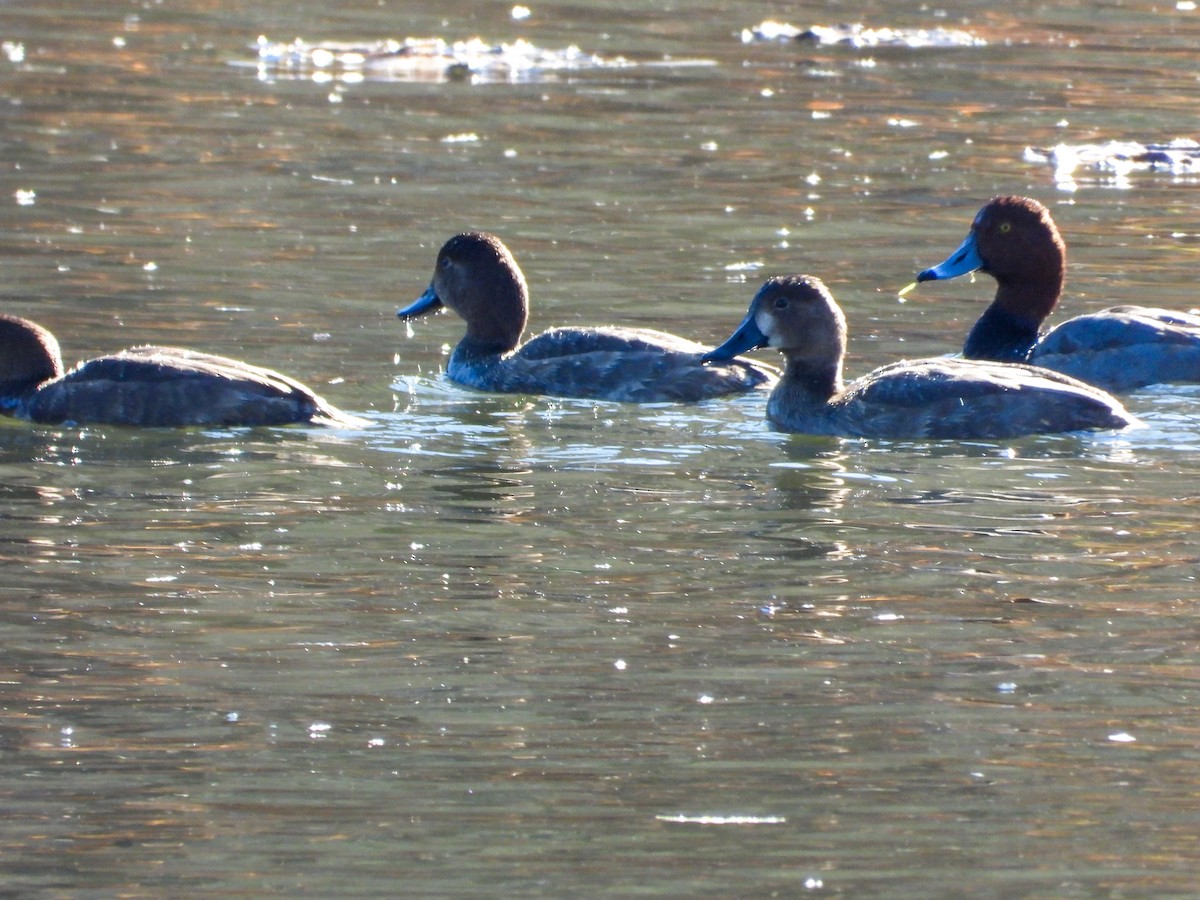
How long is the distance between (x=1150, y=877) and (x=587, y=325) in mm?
7891

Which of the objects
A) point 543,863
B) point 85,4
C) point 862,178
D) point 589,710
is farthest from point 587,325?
point 85,4

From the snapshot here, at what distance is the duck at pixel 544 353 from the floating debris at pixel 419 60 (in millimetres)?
10458

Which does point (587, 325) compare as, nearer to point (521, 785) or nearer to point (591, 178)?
point (591, 178)

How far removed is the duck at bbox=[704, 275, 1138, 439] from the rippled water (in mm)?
162

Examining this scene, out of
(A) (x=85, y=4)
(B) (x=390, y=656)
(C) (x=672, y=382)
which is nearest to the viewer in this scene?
(B) (x=390, y=656)

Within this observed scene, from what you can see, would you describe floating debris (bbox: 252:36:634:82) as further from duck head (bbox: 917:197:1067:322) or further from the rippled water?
duck head (bbox: 917:197:1067:322)

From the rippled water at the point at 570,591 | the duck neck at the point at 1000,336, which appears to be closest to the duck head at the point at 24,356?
the rippled water at the point at 570,591

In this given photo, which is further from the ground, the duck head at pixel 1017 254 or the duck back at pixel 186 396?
the duck head at pixel 1017 254

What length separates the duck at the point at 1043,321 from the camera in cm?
1127

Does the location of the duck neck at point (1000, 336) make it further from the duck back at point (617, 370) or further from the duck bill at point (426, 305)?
the duck bill at point (426, 305)

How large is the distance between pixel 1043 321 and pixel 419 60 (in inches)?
468

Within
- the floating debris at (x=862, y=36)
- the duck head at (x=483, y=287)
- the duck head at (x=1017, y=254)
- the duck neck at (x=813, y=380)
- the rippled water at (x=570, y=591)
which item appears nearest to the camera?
the rippled water at (x=570, y=591)

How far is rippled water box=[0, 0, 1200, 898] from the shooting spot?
5.49m

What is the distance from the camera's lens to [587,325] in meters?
12.9
